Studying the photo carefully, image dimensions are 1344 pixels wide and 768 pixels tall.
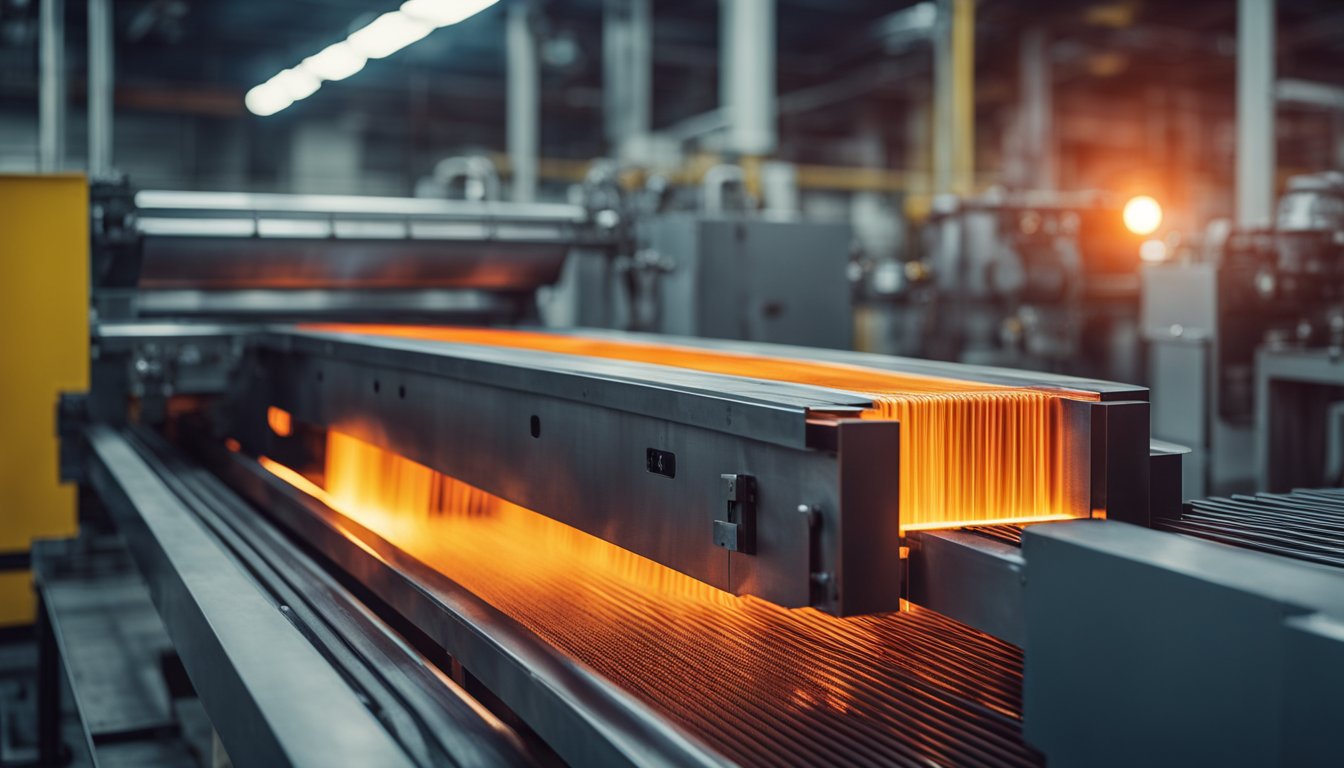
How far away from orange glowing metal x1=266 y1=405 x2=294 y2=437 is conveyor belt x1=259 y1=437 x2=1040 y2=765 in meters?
1.18

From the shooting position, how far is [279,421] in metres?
3.24

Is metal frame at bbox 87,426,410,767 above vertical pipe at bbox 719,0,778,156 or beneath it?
beneath

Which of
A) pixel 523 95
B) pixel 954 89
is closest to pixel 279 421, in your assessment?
pixel 523 95

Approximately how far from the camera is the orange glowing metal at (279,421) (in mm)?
3169

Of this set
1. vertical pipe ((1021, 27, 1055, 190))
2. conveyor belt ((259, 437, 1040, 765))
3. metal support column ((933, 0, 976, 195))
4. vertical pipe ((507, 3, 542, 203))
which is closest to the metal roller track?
conveyor belt ((259, 437, 1040, 765))

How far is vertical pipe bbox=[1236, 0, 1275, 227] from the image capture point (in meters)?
5.70

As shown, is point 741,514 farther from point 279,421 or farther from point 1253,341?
point 1253,341

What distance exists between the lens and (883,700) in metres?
1.31

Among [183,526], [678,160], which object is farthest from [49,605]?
[678,160]

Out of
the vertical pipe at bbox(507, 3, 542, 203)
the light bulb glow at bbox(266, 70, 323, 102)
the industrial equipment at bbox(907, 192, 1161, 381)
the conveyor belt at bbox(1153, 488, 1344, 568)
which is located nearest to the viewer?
the conveyor belt at bbox(1153, 488, 1344, 568)

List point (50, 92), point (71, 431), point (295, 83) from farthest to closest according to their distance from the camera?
point (295, 83) < point (50, 92) < point (71, 431)

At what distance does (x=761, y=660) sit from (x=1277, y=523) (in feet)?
2.00

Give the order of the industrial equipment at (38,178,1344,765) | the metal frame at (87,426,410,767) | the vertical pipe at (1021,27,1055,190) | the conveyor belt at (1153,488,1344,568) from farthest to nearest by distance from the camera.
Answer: the vertical pipe at (1021,27,1055,190), the conveyor belt at (1153,488,1344,568), the metal frame at (87,426,410,767), the industrial equipment at (38,178,1344,765)

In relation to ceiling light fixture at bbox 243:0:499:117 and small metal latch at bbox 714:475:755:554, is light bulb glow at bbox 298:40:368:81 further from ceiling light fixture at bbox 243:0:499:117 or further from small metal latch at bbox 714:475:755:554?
small metal latch at bbox 714:475:755:554
